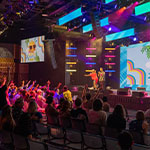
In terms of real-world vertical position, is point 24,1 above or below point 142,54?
above

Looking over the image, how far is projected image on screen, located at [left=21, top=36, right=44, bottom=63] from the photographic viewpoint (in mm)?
15400

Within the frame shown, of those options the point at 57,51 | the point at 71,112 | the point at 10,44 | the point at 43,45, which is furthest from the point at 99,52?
the point at 71,112

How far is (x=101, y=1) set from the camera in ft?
30.0

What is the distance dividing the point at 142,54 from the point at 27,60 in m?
8.48

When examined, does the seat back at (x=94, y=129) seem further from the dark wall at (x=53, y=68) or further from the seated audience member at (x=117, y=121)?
the dark wall at (x=53, y=68)

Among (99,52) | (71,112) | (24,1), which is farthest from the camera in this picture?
(99,52)

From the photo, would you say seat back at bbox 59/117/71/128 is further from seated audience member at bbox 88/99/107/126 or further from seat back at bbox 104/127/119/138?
seat back at bbox 104/127/119/138

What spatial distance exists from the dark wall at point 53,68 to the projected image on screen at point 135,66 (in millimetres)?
4335

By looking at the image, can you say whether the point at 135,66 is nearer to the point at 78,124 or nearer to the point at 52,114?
the point at 52,114

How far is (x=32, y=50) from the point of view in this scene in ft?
52.7

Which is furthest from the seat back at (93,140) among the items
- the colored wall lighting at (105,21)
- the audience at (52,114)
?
the colored wall lighting at (105,21)

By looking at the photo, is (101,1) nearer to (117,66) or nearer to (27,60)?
(117,66)

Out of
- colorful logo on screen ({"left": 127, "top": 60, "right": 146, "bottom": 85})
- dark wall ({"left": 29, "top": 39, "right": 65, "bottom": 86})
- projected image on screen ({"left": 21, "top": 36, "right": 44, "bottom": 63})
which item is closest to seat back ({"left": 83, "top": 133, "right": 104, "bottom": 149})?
colorful logo on screen ({"left": 127, "top": 60, "right": 146, "bottom": 85})

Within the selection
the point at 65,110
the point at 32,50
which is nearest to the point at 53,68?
the point at 32,50
